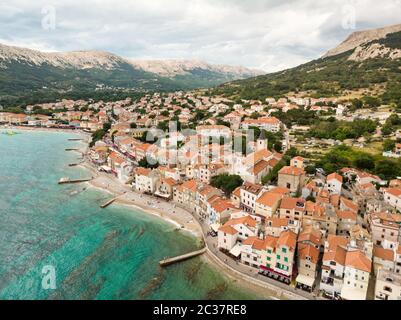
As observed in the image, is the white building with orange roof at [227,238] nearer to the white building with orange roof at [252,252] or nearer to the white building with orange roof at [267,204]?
the white building with orange roof at [252,252]

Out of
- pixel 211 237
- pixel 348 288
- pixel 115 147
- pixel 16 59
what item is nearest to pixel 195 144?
pixel 115 147

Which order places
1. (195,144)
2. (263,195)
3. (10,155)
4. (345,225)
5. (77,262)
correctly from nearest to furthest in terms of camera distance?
1. (77,262)
2. (345,225)
3. (263,195)
4. (195,144)
5. (10,155)

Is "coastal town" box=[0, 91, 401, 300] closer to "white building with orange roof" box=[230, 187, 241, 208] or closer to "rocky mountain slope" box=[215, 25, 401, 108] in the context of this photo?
"white building with orange roof" box=[230, 187, 241, 208]

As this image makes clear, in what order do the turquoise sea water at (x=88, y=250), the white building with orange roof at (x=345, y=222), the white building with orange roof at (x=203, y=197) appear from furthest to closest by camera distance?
the white building with orange roof at (x=203, y=197) < the white building with orange roof at (x=345, y=222) < the turquoise sea water at (x=88, y=250)

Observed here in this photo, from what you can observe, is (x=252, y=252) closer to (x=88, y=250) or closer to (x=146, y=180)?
(x=88, y=250)

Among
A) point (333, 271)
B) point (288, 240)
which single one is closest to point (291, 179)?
point (288, 240)

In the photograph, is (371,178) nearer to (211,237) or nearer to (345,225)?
(345,225)

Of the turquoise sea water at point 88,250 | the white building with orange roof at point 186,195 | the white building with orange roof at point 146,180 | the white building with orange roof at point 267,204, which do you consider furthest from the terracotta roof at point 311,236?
the white building with orange roof at point 146,180
